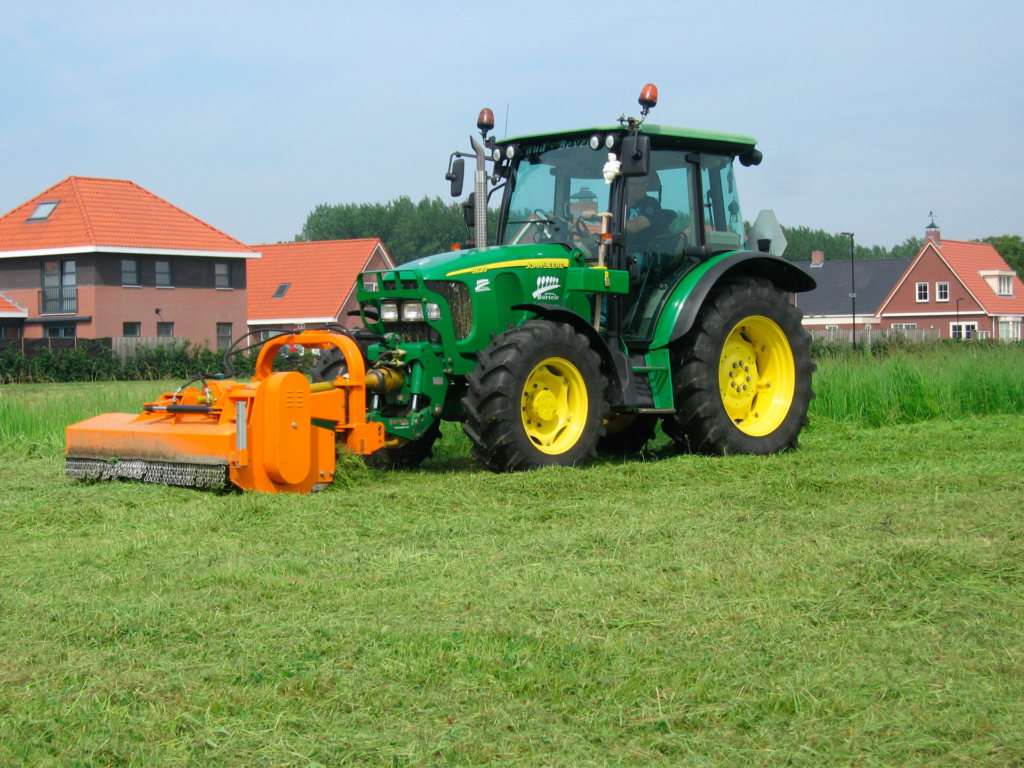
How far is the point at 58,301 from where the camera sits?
127 ft

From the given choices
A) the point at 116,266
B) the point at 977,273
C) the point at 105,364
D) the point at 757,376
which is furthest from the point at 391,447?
the point at 977,273

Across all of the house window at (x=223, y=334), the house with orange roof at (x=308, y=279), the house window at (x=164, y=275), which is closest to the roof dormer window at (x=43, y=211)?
the house window at (x=164, y=275)

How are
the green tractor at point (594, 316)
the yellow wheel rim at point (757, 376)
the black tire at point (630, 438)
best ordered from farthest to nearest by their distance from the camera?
1. the black tire at point (630, 438)
2. the yellow wheel rim at point (757, 376)
3. the green tractor at point (594, 316)

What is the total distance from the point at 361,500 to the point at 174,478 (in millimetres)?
1253

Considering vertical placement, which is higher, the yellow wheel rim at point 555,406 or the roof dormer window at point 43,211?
the roof dormer window at point 43,211

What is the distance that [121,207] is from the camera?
130 feet

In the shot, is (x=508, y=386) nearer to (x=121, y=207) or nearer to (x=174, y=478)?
(x=174, y=478)

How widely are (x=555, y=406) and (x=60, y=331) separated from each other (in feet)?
115

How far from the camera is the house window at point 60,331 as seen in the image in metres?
38.5

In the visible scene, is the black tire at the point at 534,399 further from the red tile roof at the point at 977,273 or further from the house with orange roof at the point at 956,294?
the red tile roof at the point at 977,273

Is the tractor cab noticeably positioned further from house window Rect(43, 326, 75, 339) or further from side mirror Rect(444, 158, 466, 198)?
house window Rect(43, 326, 75, 339)

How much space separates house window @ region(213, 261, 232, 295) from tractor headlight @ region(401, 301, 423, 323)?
114 feet

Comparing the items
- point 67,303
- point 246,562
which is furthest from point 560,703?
point 67,303

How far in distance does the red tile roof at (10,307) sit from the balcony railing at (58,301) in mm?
676
